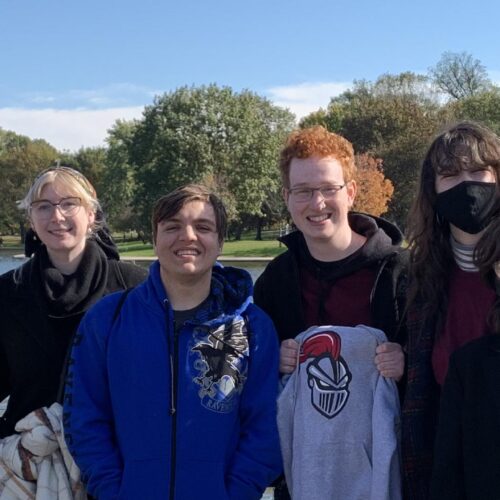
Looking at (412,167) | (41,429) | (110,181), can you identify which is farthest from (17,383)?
(110,181)

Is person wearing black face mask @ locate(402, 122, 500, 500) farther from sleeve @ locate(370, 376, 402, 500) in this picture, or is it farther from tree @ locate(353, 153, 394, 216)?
tree @ locate(353, 153, 394, 216)

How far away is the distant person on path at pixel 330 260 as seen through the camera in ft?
10.9

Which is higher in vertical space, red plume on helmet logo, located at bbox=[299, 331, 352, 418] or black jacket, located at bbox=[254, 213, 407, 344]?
black jacket, located at bbox=[254, 213, 407, 344]

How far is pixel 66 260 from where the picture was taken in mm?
3625

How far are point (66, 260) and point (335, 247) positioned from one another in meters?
1.37

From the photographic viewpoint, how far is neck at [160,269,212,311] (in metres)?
3.19

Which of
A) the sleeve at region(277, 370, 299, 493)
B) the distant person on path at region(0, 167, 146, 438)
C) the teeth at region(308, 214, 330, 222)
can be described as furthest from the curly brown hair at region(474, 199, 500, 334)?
the distant person on path at region(0, 167, 146, 438)

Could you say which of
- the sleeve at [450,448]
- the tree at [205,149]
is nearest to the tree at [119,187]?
the tree at [205,149]

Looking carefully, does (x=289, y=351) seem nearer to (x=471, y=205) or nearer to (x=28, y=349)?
(x=471, y=205)

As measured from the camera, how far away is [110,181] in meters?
63.2

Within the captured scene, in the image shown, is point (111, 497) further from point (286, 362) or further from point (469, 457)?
point (469, 457)

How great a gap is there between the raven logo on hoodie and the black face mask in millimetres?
1058

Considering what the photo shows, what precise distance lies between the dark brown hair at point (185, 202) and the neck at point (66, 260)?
56cm

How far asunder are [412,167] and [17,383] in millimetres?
50290
